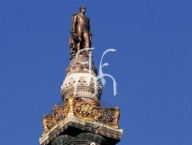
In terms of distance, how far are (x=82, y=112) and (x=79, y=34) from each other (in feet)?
26.0

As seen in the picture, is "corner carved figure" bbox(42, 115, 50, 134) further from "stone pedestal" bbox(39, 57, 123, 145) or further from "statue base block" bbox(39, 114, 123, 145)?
"statue base block" bbox(39, 114, 123, 145)

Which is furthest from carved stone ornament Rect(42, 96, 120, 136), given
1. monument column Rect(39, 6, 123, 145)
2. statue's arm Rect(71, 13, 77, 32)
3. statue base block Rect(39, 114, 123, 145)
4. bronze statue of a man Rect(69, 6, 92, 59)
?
statue's arm Rect(71, 13, 77, 32)

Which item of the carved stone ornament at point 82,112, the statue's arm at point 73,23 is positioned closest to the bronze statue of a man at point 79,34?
the statue's arm at point 73,23

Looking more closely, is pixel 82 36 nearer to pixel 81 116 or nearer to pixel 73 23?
pixel 73 23

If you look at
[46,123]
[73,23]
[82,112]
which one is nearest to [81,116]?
[82,112]

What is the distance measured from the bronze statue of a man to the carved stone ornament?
19.3 feet

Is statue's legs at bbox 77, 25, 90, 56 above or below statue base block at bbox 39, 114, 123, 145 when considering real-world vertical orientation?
above

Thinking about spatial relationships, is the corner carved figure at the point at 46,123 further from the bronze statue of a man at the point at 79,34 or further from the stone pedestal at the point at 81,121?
the bronze statue of a man at the point at 79,34

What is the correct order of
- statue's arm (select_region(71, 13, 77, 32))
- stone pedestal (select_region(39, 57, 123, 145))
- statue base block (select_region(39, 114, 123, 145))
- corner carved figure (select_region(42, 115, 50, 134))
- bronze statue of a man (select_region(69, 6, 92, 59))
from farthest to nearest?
statue's arm (select_region(71, 13, 77, 32)), bronze statue of a man (select_region(69, 6, 92, 59)), corner carved figure (select_region(42, 115, 50, 134)), stone pedestal (select_region(39, 57, 123, 145)), statue base block (select_region(39, 114, 123, 145))

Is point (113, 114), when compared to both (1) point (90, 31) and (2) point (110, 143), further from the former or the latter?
(1) point (90, 31)

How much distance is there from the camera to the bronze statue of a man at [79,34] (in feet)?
177

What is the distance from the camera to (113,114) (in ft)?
161

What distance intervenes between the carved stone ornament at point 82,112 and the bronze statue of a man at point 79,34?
5895 mm

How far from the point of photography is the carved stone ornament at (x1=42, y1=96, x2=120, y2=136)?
48.1 meters
